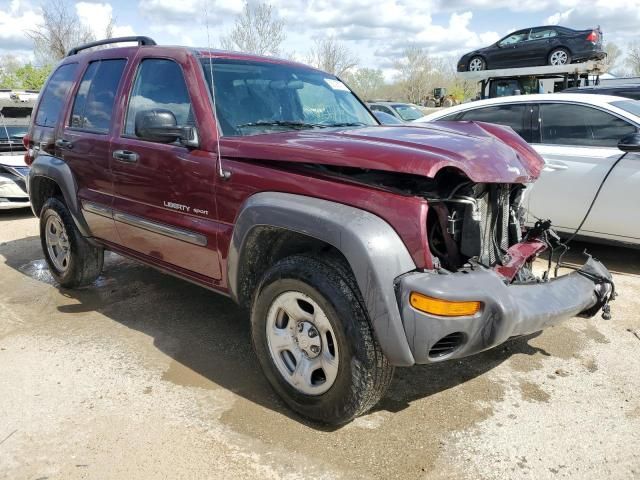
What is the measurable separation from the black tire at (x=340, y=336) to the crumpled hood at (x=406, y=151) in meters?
0.51

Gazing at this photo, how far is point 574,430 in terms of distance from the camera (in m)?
2.75

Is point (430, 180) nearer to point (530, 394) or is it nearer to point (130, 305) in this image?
point (530, 394)

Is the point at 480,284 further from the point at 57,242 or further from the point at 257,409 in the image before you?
the point at 57,242

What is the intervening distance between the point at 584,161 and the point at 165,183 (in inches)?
153

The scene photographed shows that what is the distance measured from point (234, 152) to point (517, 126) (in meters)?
3.77

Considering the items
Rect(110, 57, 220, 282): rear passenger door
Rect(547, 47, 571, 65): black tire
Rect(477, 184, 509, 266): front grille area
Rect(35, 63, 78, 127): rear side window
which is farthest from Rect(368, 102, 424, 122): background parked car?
Rect(477, 184, 509, 266): front grille area

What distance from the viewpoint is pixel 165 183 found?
3396 millimetres

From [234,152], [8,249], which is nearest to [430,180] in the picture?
[234,152]

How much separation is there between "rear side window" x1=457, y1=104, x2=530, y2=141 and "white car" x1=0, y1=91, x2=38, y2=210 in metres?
6.26

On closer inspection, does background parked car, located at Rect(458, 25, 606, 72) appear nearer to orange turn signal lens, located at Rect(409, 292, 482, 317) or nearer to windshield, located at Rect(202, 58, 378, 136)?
windshield, located at Rect(202, 58, 378, 136)

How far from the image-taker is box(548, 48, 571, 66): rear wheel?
12742 millimetres

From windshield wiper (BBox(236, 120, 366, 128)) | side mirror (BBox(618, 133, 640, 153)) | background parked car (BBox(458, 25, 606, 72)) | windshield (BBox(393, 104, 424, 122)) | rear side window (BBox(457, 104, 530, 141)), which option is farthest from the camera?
windshield (BBox(393, 104, 424, 122))

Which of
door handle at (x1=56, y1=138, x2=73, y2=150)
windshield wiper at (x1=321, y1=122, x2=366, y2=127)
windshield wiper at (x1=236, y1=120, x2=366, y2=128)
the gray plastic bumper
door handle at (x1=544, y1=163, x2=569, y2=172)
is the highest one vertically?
windshield wiper at (x1=236, y1=120, x2=366, y2=128)

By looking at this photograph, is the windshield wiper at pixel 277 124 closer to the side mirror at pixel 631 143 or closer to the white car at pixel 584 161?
the white car at pixel 584 161
